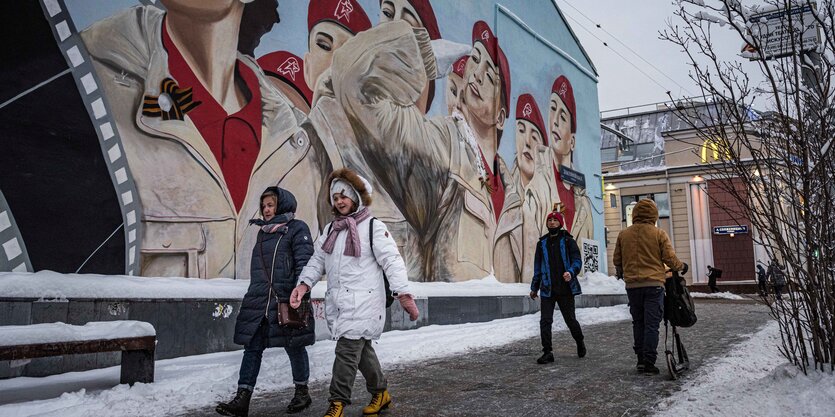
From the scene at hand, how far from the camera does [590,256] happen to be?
65.5 ft

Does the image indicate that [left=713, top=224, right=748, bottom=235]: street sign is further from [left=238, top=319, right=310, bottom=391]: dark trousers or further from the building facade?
[left=238, top=319, right=310, bottom=391]: dark trousers

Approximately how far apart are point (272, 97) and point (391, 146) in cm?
312

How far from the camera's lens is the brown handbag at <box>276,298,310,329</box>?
4281 mm

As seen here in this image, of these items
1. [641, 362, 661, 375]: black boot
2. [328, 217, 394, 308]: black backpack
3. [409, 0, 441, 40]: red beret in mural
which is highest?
[409, 0, 441, 40]: red beret in mural

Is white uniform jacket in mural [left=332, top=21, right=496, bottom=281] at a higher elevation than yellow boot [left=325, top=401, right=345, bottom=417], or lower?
higher

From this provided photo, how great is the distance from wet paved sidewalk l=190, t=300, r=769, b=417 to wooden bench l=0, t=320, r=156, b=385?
0.89 metres

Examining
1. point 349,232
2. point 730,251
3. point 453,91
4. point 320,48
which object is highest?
point 453,91

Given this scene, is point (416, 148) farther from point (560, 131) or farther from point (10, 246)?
point (560, 131)

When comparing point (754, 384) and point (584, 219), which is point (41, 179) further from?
point (584, 219)

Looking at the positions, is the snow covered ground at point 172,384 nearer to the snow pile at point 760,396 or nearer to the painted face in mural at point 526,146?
the snow pile at point 760,396

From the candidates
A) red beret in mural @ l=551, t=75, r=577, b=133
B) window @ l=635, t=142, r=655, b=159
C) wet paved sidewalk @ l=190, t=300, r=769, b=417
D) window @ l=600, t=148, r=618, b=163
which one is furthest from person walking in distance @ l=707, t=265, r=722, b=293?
wet paved sidewalk @ l=190, t=300, r=769, b=417

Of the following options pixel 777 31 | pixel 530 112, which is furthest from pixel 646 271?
pixel 530 112

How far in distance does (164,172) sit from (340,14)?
4.66 meters

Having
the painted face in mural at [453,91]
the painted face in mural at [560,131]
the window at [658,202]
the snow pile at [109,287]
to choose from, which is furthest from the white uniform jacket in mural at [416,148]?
the window at [658,202]
